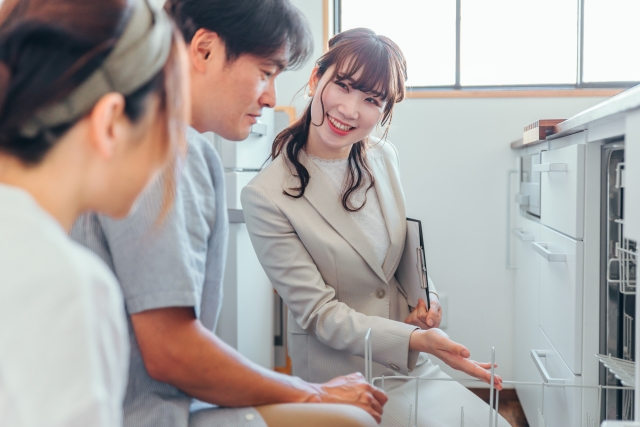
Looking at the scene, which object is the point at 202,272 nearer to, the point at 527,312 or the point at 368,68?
the point at 368,68

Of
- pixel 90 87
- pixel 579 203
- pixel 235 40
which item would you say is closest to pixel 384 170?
pixel 579 203

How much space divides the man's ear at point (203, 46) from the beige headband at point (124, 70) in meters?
0.37

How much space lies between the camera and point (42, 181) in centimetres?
50

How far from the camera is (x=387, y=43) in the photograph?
1516 mm

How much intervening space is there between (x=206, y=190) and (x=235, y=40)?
0.23 meters

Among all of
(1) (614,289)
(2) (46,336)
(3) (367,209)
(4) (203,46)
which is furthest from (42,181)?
(1) (614,289)

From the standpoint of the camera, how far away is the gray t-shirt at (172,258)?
743mm

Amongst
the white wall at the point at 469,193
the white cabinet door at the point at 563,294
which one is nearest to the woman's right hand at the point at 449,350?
the white cabinet door at the point at 563,294

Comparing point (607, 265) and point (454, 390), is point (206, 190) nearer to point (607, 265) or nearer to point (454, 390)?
point (454, 390)

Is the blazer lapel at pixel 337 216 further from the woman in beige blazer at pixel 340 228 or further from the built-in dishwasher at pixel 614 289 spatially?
the built-in dishwasher at pixel 614 289

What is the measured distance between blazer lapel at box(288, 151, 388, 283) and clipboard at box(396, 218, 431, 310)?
0.07m

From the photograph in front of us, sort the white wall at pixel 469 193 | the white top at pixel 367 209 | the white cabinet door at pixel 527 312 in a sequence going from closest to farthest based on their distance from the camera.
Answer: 1. the white top at pixel 367 209
2. the white cabinet door at pixel 527 312
3. the white wall at pixel 469 193

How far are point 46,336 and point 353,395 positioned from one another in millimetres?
549

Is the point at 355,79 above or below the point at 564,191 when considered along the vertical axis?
above
